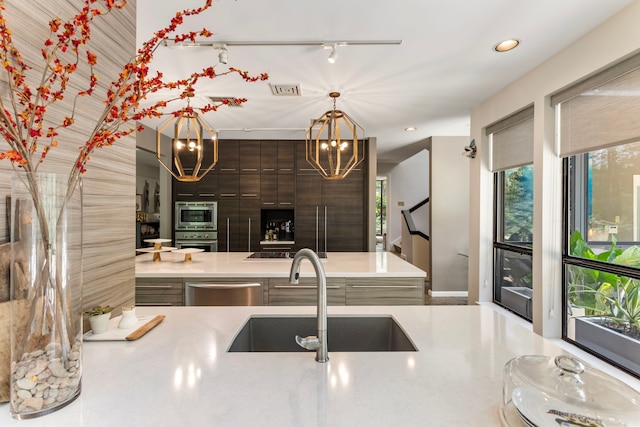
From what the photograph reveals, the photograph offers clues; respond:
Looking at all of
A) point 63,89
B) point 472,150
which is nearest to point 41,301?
point 63,89

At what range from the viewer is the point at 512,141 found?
313cm

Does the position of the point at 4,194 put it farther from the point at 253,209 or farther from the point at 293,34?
the point at 253,209

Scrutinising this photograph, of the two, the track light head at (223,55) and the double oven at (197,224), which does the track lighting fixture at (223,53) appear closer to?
the track light head at (223,55)

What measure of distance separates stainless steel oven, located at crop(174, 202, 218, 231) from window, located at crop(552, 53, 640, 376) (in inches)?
179

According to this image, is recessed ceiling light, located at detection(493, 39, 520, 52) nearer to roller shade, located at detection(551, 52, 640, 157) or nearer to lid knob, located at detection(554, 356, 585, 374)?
roller shade, located at detection(551, 52, 640, 157)

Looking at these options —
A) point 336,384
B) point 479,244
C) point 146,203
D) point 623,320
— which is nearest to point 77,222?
point 336,384

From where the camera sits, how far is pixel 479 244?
3633mm

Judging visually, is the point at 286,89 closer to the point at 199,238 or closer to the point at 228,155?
the point at 228,155

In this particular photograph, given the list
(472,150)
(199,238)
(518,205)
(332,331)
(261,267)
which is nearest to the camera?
(332,331)

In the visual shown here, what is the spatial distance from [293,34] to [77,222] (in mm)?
1881

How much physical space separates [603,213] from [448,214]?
9.14 ft

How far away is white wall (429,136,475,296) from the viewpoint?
4.98m

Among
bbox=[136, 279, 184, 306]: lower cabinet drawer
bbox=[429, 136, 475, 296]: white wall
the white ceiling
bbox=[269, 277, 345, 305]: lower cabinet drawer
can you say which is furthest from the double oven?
bbox=[429, 136, 475, 296]: white wall

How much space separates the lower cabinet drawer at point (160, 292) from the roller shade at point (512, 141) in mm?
3078
